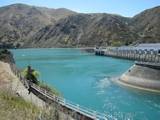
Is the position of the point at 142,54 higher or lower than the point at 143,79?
lower

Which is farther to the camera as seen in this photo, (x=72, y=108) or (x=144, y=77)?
(x=144, y=77)

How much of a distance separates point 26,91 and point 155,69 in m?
31.3

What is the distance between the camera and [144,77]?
70.8 metres

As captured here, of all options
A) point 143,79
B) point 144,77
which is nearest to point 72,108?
point 143,79

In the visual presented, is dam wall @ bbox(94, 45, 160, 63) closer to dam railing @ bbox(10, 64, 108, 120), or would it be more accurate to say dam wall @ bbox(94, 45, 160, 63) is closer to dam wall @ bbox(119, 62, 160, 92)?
dam wall @ bbox(119, 62, 160, 92)

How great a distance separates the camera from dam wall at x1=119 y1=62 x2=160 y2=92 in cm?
6700

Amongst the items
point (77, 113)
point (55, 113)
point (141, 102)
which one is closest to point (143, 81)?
point (141, 102)

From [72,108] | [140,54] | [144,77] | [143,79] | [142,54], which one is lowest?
[140,54]

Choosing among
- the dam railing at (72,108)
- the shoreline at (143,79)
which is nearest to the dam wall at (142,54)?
the shoreline at (143,79)

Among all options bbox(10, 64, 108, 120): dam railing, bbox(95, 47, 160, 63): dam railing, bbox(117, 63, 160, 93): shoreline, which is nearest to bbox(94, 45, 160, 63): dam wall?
bbox(95, 47, 160, 63): dam railing

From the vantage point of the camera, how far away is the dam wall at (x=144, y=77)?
67000mm

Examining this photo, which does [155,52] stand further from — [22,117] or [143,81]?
[22,117]

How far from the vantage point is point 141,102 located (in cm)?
5653

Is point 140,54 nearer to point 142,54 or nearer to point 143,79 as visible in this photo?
point 142,54
